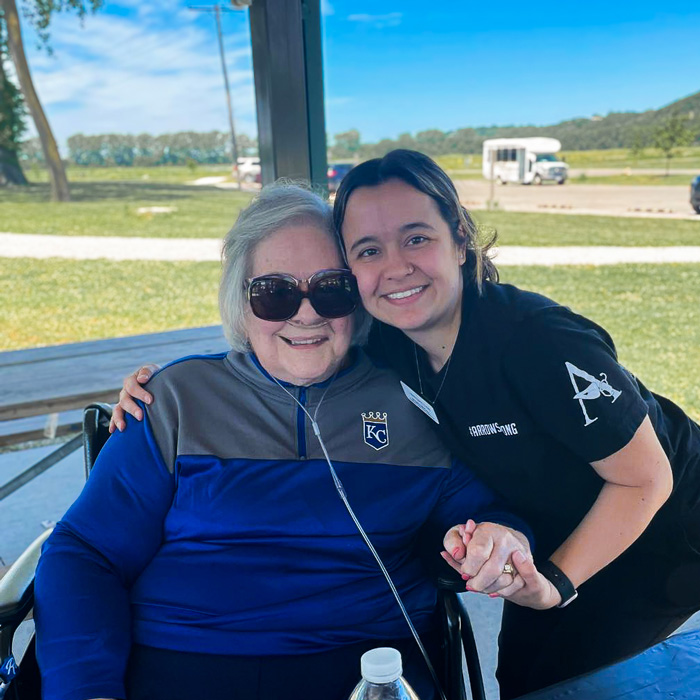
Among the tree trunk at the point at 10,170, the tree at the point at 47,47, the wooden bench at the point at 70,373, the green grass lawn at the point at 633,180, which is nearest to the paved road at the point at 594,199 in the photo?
the green grass lawn at the point at 633,180

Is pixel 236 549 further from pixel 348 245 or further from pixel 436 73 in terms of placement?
pixel 436 73

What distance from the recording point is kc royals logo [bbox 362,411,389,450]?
5.34 ft

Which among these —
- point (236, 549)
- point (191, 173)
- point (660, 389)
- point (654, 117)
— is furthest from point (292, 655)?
point (191, 173)

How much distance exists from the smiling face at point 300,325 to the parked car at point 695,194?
12981 millimetres

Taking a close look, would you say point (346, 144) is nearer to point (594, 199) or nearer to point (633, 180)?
point (633, 180)

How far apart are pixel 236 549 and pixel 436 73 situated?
1379 centimetres

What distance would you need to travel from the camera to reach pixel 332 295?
5.27 feet

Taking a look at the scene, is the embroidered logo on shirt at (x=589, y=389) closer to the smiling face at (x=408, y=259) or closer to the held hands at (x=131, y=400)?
the smiling face at (x=408, y=259)

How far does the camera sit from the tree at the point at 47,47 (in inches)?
389

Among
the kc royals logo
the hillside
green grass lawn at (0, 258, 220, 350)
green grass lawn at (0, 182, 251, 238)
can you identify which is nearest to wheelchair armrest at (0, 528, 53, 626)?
the kc royals logo

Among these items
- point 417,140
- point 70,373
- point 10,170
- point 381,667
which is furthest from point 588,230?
point 381,667

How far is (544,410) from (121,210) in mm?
17035

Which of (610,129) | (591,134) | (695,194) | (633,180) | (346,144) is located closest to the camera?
(346,144)

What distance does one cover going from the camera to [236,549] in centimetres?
156
